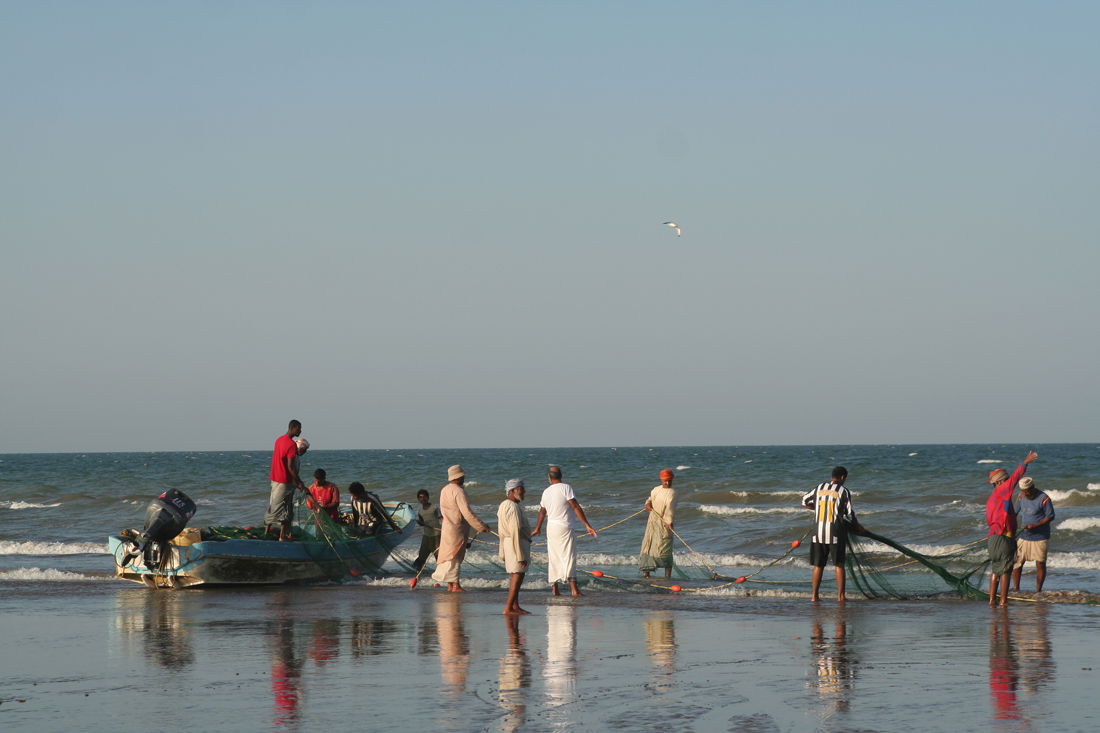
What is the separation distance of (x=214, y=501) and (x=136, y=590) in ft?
101

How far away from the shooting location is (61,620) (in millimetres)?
13789

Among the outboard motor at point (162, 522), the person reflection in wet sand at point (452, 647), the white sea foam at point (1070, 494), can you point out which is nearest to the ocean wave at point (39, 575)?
the outboard motor at point (162, 522)

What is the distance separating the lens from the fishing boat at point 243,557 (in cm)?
1723

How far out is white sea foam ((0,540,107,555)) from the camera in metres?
26.2

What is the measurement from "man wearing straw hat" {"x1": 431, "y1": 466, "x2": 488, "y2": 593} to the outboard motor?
340cm

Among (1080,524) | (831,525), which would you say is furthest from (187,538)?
(1080,524)

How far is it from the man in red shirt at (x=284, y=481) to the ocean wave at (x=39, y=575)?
144 inches

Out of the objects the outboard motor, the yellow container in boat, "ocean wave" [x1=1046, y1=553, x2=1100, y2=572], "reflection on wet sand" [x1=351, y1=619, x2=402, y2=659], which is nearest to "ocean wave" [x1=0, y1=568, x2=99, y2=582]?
the yellow container in boat

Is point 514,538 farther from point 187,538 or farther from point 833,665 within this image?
point 187,538

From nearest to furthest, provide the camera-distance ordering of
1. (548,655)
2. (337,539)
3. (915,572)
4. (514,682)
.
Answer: (514,682) → (548,655) → (915,572) → (337,539)

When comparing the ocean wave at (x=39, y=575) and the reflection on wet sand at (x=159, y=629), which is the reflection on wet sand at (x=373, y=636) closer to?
the reflection on wet sand at (x=159, y=629)

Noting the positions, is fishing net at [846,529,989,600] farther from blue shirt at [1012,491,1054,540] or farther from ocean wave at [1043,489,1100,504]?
ocean wave at [1043,489,1100,504]

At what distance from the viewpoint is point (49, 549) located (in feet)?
87.1

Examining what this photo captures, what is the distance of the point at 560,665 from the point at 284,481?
27.0ft
